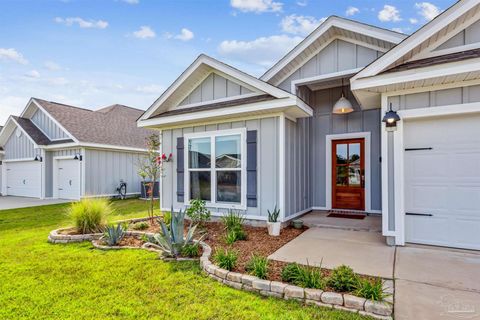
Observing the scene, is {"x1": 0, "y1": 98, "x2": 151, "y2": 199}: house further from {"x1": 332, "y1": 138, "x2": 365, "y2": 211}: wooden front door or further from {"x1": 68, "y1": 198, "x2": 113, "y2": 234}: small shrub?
{"x1": 332, "y1": 138, "x2": 365, "y2": 211}: wooden front door

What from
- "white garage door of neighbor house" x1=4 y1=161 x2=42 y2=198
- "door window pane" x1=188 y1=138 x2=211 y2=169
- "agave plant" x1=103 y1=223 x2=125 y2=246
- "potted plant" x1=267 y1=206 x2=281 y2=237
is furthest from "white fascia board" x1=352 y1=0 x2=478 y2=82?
"white garage door of neighbor house" x1=4 y1=161 x2=42 y2=198

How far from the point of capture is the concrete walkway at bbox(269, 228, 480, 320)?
2.81m

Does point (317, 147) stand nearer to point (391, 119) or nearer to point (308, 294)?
point (391, 119)

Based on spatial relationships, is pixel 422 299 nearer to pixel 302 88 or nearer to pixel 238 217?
pixel 238 217

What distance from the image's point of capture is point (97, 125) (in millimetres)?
15516

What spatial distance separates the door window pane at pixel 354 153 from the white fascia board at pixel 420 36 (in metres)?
3.38

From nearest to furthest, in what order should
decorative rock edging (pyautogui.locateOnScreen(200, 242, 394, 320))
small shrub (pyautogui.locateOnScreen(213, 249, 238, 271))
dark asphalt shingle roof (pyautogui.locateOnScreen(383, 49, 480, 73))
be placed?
1. decorative rock edging (pyautogui.locateOnScreen(200, 242, 394, 320))
2. small shrub (pyautogui.locateOnScreen(213, 249, 238, 271))
3. dark asphalt shingle roof (pyautogui.locateOnScreen(383, 49, 480, 73))

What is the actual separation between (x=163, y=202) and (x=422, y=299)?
694 centimetres

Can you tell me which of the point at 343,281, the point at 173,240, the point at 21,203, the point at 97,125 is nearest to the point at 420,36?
the point at 343,281

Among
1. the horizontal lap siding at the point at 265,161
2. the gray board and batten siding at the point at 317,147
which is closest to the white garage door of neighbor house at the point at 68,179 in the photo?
the horizontal lap siding at the point at 265,161

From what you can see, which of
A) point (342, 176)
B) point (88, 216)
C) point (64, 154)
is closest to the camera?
point (88, 216)

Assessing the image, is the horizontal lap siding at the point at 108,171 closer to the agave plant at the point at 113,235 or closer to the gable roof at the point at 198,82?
the gable roof at the point at 198,82

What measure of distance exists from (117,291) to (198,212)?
11.1 ft

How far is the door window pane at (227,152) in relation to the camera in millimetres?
6887
